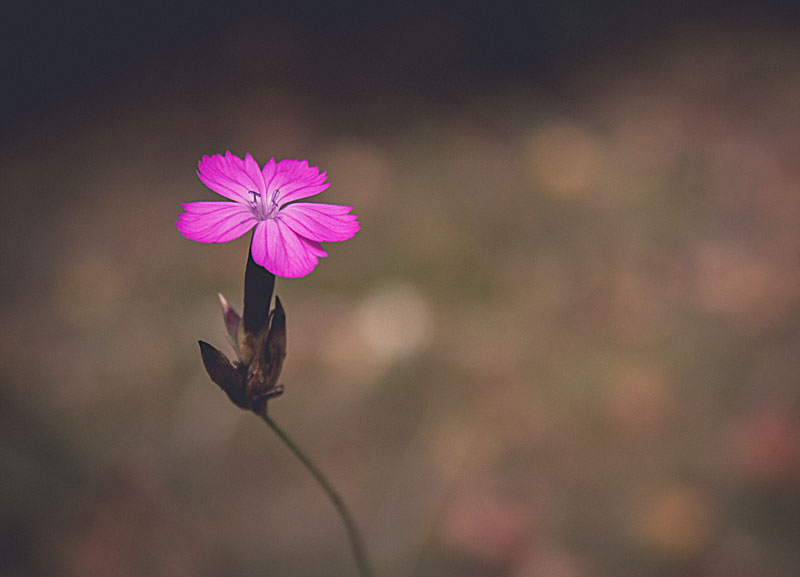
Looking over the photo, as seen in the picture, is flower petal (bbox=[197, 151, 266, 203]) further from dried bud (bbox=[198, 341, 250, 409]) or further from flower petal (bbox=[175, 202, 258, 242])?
dried bud (bbox=[198, 341, 250, 409])

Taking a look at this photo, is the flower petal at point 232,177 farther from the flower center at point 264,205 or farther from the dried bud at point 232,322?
the dried bud at point 232,322

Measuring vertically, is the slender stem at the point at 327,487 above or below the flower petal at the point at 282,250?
below

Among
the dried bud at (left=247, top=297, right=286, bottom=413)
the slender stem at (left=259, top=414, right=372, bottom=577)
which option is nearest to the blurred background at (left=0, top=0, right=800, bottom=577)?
the slender stem at (left=259, top=414, right=372, bottom=577)

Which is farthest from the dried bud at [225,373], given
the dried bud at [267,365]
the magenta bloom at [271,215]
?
the magenta bloom at [271,215]

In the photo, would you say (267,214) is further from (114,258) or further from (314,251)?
(114,258)

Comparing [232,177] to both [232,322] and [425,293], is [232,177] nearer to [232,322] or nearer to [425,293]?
[232,322]

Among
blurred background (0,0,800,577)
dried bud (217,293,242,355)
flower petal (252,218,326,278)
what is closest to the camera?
flower petal (252,218,326,278)

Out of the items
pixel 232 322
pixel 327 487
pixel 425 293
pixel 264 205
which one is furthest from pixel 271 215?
pixel 425 293
